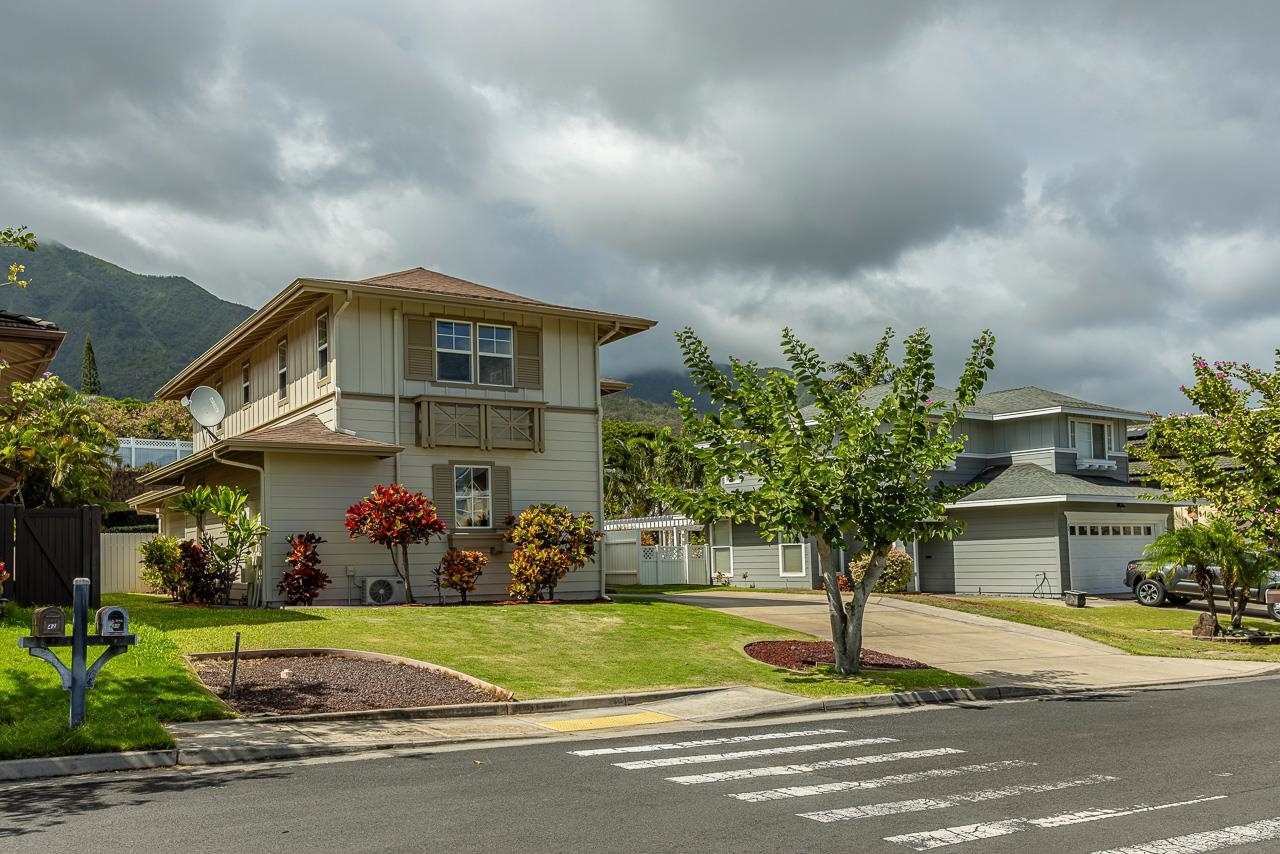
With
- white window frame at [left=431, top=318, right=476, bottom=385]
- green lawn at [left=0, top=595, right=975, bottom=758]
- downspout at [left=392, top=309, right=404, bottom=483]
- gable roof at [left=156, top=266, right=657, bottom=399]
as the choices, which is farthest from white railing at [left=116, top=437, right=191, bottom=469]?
green lawn at [left=0, top=595, right=975, bottom=758]

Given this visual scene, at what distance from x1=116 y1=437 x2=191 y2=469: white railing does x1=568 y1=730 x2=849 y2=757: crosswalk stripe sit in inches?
1840

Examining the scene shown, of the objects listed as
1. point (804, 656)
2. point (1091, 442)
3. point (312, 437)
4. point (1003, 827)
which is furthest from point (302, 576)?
point (1091, 442)

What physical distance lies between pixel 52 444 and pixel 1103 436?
101 feet

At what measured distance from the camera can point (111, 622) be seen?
33.9 ft

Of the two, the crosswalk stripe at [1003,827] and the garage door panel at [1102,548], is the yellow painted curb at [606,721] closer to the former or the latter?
the crosswalk stripe at [1003,827]

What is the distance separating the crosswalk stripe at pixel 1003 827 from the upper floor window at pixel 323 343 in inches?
750

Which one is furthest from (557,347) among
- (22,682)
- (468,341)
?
(22,682)

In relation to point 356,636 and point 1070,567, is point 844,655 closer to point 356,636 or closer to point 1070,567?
point 356,636

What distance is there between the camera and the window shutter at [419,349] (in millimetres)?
24125

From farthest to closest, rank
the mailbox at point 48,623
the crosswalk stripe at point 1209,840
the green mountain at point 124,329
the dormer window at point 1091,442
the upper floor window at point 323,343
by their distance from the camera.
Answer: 1. the green mountain at point 124,329
2. the dormer window at point 1091,442
3. the upper floor window at point 323,343
4. the mailbox at point 48,623
5. the crosswalk stripe at point 1209,840

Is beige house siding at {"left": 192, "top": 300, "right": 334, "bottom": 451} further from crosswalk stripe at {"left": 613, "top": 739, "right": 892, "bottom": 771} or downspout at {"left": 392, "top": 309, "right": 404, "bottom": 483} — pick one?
crosswalk stripe at {"left": 613, "top": 739, "right": 892, "bottom": 771}

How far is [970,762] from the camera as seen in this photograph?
32.3ft

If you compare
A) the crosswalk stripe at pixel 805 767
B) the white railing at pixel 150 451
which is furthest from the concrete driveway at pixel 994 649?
the white railing at pixel 150 451

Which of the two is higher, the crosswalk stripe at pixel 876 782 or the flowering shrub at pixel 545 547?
the flowering shrub at pixel 545 547
